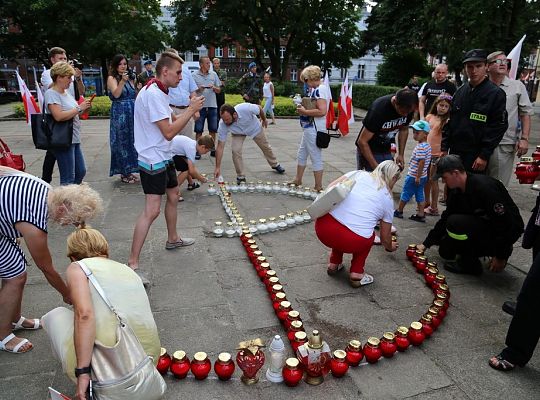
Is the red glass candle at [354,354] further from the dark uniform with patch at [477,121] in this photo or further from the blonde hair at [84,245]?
the dark uniform with patch at [477,121]

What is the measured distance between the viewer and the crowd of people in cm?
209

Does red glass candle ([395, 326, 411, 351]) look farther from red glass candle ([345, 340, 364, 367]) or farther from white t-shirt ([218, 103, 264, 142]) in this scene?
white t-shirt ([218, 103, 264, 142])

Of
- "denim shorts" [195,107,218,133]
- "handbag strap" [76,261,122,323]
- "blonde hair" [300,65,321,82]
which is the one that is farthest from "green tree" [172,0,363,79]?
"handbag strap" [76,261,122,323]

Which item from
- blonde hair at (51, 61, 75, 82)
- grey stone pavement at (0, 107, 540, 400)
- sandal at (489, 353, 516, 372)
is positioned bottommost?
grey stone pavement at (0, 107, 540, 400)

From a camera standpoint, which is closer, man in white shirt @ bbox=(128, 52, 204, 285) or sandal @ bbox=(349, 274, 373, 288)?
man in white shirt @ bbox=(128, 52, 204, 285)

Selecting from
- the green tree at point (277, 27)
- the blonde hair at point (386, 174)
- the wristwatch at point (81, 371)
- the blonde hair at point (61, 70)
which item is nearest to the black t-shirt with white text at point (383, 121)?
the blonde hair at point (386, 174)

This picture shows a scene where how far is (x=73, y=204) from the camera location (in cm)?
242

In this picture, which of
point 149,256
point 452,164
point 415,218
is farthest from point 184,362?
point 415,218

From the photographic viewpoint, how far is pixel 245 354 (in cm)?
243

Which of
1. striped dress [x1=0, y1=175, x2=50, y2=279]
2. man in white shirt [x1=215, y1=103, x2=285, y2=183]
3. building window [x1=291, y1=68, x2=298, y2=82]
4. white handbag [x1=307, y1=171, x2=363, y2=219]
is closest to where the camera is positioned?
striped dress [x1=0, y1=175, x2=50, y2=279]

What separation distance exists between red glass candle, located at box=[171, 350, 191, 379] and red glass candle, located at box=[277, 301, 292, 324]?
76 centimetres

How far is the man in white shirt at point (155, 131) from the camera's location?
3.54 metres

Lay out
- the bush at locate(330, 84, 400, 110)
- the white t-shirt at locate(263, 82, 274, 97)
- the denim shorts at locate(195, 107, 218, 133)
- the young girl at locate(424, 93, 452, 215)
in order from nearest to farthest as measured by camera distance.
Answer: the young girl at locate(424, 93, 452, 215), the denim shorts at locate(195, 107, 218, 133), the white t-shirt at locate(263, 82, 274, 97), the bush at locate(330, 84, 400, 110)

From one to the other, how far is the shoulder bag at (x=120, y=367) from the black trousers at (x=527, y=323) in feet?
6.87
